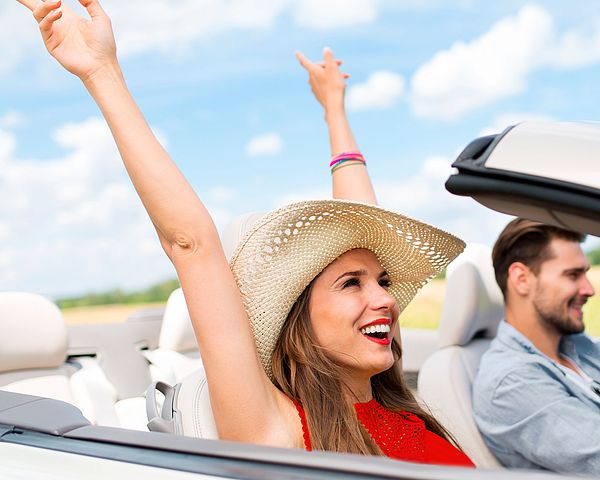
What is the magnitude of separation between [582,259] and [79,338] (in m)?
2.65

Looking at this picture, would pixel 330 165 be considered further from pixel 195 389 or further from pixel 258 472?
pixel 258 472

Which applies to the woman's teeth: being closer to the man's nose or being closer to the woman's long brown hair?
the woman's long brown hair

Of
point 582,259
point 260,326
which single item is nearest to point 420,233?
point 260,326

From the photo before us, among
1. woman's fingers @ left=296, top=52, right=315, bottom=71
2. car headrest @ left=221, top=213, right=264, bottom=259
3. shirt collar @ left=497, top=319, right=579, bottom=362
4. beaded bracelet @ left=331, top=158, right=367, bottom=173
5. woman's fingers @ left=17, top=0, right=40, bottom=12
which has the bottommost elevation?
shirt collar @ left=497, top=319, right=579, bottom=362

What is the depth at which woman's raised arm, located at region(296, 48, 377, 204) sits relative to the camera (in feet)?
7.81

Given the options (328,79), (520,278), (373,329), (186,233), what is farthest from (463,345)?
(186,233)

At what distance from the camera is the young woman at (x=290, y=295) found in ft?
5.16

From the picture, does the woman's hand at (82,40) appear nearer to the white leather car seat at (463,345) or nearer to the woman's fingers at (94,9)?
the woman's fingers at (94,9)

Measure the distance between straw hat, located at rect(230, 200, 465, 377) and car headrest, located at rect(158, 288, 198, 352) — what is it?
2579 millimetres

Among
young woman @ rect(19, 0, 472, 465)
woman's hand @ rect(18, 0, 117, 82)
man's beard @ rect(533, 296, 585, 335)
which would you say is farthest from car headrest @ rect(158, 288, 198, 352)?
woman's hand @ rect(18, 0, 117, 82)

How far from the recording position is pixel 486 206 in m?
1.14

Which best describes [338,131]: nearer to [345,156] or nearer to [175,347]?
[345,156]

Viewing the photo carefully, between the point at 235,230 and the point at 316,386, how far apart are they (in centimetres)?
43

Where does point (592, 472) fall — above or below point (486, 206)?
below
